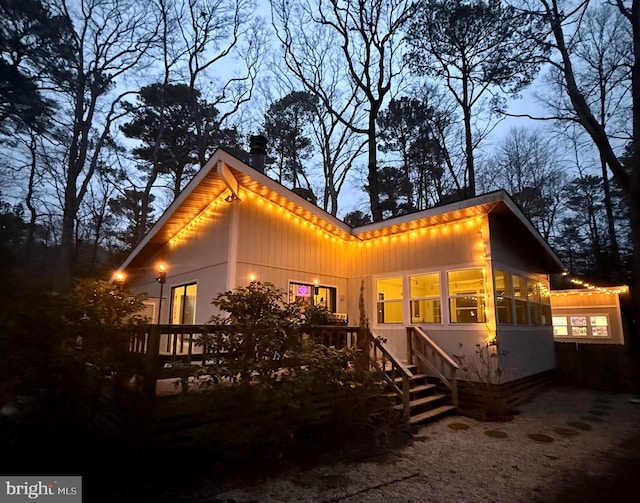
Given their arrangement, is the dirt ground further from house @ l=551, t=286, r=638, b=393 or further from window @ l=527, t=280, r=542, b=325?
house @ l=551, t=286, r=638, b=393

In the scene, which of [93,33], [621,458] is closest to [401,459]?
[621,458]

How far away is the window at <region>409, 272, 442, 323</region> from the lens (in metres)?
7.72

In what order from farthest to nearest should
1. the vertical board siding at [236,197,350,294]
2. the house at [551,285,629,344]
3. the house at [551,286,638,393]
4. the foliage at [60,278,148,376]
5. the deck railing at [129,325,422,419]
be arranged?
the house at [551,285,629,344] < the house at [551,286,638,393] < the vertical board siding at [236,197,350,294] < the foliage at [60,278,148,376] < the deck railing at [129,325,422,419]

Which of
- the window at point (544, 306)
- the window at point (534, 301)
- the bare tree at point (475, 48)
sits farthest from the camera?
the bare tree at point (475, 48)

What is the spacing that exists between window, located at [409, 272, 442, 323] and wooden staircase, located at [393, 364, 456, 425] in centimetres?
118

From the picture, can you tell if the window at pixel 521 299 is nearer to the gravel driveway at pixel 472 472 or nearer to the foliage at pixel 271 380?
the gravel driveway at pixel 472 472

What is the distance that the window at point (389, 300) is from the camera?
8.37m

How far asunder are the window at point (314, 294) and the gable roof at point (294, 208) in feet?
4.62

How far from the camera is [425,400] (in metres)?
6.18

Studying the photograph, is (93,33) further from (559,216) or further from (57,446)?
(559,216)

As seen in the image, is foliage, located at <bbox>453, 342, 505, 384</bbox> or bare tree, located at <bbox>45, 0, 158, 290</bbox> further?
bare tree, located at <bbox>45, 0, 158, 290</bbox>

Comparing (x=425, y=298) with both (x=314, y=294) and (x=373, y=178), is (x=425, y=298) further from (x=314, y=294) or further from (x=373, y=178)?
(x=373, y=178)

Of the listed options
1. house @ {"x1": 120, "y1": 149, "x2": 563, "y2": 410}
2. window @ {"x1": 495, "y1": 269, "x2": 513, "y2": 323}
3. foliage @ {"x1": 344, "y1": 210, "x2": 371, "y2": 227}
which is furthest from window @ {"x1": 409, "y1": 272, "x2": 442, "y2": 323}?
foliage @ {"x1": 344, "y1": 210, "x2": 371, "y2": 227}

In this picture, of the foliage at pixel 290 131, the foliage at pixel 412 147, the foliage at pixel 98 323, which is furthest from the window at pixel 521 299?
A: the foliage at pixel 290 131
